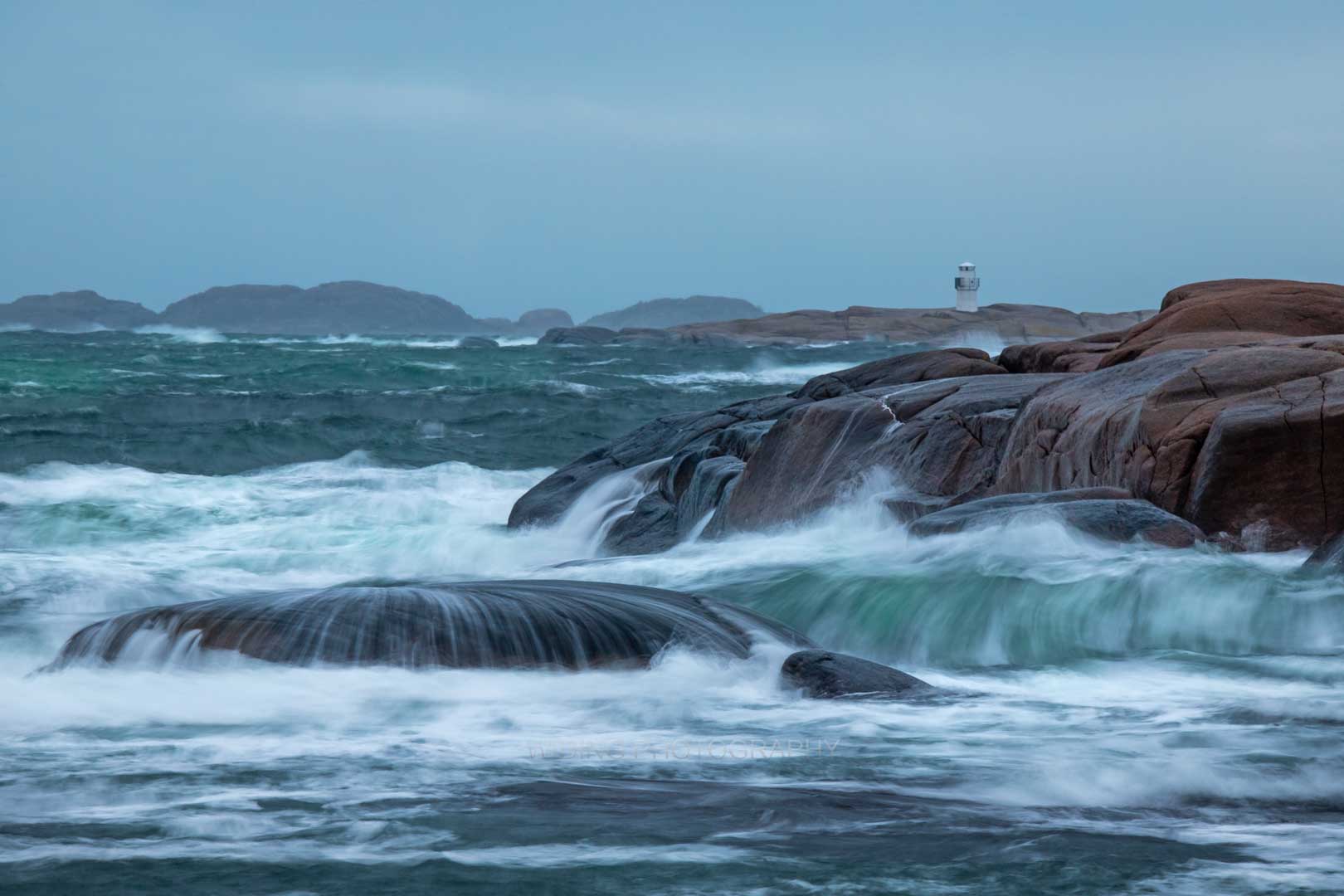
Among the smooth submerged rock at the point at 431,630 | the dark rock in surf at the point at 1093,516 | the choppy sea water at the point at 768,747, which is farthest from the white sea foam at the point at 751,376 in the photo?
the smooth submerged rock at the point at 431,630

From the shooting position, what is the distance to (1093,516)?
28.6 feet

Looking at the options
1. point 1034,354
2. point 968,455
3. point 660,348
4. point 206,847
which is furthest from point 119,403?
point 660,348

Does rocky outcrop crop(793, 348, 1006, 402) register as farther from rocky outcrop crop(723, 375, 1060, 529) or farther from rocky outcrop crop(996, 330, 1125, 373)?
rocky outcrop crop(723, 375, 1060, 529)

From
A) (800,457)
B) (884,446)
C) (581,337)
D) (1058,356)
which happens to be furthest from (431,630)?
(581,337)

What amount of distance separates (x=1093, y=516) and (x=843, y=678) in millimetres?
2656

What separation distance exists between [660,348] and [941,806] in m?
66.1

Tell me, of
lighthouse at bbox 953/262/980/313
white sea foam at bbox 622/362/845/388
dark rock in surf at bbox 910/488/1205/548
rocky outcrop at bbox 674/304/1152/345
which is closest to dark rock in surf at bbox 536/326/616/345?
rocky outcrop at bbox 674/304/1152/345

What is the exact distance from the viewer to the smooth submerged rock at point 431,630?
6.99 metres

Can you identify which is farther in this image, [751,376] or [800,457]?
[751,376]

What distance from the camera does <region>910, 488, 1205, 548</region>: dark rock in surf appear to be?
27.9 ft

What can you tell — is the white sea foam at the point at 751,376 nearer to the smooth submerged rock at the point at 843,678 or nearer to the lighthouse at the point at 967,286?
the lighthouse at the point at 967,286

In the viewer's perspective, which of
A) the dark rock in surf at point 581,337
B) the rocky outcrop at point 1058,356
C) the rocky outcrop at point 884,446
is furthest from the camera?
the dark rock in surf at point 581,337

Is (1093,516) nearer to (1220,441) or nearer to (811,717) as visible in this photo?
(1220,441)

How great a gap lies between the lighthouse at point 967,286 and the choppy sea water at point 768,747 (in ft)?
196
